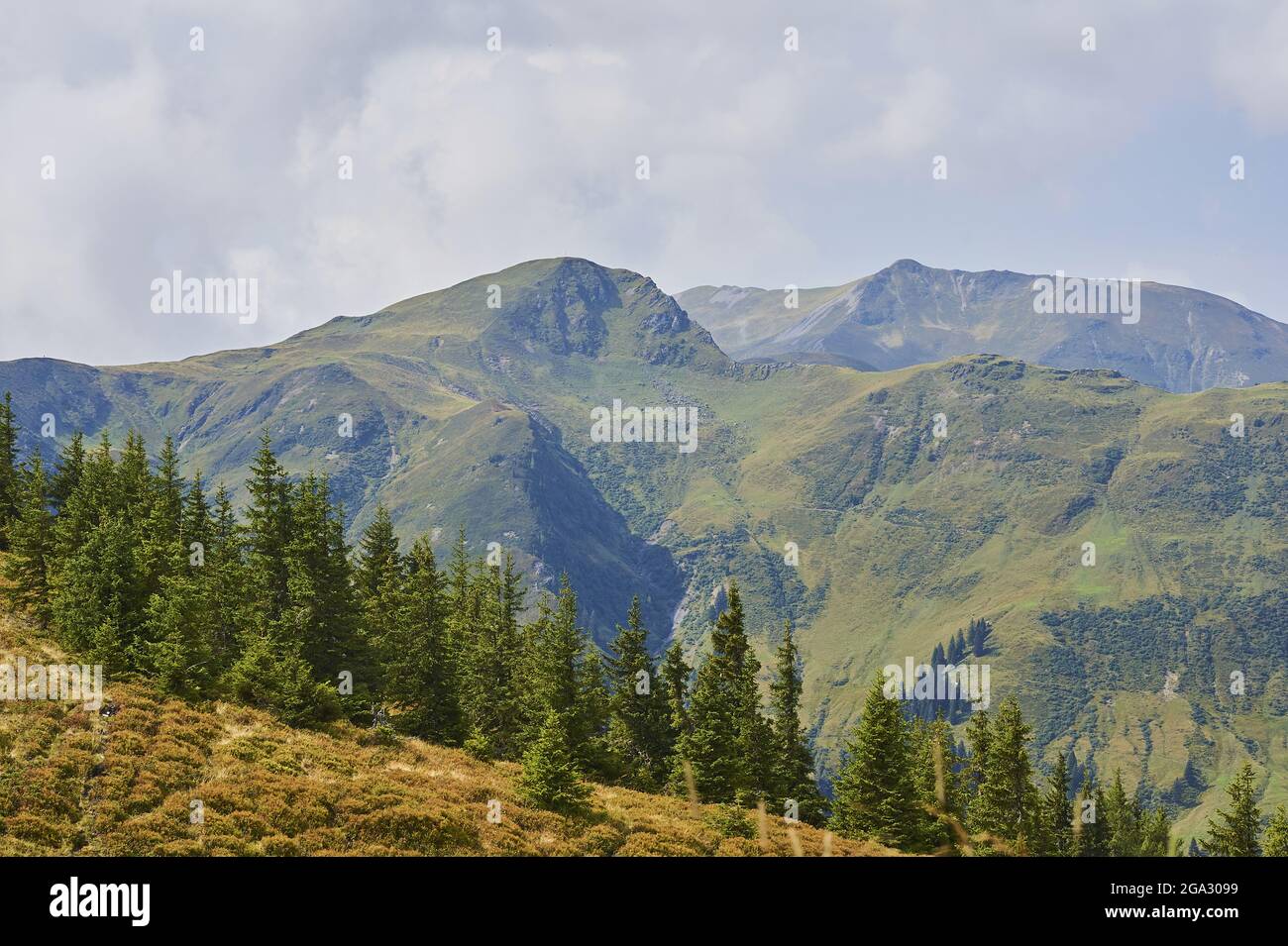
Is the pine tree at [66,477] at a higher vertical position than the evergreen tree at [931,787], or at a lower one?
higher

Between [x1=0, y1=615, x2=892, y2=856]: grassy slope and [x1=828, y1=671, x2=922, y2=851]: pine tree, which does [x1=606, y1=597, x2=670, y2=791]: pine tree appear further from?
[x1=0, y1=615, x2=892, y2=856]: grassy slope

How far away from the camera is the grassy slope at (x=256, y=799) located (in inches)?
888

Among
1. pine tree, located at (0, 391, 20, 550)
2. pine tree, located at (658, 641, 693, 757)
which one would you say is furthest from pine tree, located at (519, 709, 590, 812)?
pine tree, located at (0, 391, 20, 550)

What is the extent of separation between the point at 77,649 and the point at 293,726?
36.4 ft

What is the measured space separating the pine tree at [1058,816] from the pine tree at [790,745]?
27.1 m

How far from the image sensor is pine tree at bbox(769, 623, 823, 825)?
4956 cm

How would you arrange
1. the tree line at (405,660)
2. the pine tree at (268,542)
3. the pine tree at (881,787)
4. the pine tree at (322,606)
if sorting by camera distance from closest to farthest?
the tree line at (405,660)
the pine tree at (881,787)
the pine tree at (322,606)
the pine tree at (268,542)

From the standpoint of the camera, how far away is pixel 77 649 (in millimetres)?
38125

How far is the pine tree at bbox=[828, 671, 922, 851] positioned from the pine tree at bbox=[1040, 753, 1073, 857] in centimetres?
3321

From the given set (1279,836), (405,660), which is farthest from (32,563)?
(1279,836)

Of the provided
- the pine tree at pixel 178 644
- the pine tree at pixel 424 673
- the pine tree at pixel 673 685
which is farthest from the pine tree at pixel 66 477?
the pine tree at pixel 673 685

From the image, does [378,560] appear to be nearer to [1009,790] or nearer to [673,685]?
[673,685]

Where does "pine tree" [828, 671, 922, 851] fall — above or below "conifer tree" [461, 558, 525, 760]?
below

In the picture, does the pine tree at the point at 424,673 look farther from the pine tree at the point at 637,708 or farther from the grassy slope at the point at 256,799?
the pine tree at the point at 637,708
